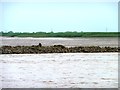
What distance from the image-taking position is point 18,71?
10.0 metres

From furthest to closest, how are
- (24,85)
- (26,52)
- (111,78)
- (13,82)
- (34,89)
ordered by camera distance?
(26,52) < (111,78) < (13,82) < (24,85) < (34,89)

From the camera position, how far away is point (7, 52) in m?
17.9

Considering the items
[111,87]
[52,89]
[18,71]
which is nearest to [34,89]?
[52,89]

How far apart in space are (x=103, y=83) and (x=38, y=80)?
1.51 metres

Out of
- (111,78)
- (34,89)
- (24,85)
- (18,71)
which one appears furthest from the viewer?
(18,71)

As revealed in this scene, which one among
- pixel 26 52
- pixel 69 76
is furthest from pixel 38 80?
pixel 26 52

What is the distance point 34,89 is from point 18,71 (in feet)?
10.7

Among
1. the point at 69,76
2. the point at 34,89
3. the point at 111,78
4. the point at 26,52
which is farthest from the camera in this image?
the point at 26,52

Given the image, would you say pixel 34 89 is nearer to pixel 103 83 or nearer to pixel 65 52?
pixel 103 83

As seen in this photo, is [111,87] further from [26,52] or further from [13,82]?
[26,52]

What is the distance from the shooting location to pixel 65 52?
1833cm

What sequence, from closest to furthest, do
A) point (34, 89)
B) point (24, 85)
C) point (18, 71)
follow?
point (34, 89) → point (24, 85) → point (18, 71)

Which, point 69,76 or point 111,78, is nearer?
point 111,78

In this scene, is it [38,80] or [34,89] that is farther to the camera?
[38,80]
